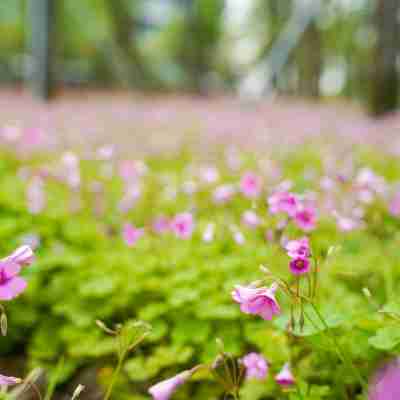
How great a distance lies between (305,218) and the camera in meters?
1.46

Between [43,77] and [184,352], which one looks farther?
[43,77]

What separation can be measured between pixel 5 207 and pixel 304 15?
9.99 m

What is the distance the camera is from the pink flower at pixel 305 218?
1.45 m

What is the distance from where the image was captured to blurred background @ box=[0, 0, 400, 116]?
9.34m

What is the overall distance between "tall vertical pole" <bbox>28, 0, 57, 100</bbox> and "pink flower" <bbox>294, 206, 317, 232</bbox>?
913 centimetres

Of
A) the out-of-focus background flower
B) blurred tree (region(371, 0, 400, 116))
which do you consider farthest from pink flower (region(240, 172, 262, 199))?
blurred tree (region(371, 0, 400, 116))

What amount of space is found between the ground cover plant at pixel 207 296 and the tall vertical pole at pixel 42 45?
7404 millimetres

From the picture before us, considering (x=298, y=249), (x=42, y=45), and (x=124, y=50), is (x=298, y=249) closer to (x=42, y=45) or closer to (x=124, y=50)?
(x=42, y=45)

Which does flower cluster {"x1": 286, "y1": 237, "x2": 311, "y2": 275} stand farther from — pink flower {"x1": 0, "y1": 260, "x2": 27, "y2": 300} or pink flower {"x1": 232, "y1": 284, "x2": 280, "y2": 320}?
pink flower {"x1": 0, "y1": 260, "x2": 27, "y2": 300}

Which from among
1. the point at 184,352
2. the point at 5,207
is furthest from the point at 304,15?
→ the point at 184,352

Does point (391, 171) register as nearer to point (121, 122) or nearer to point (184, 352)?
point (184, 352)

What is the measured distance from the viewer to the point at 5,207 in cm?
251

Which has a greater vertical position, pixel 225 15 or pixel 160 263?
pixel 225 15

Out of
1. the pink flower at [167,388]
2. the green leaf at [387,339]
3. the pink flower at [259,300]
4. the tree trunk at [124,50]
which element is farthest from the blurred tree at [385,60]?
the tree trunk at [124,50]
